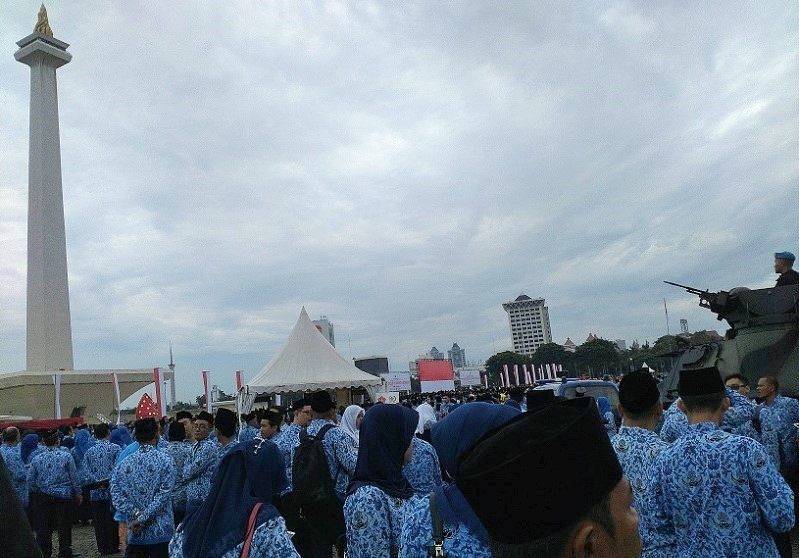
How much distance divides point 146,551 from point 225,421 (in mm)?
1500

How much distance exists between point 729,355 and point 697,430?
7.38 m

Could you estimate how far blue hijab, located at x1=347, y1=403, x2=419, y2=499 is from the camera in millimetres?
3355

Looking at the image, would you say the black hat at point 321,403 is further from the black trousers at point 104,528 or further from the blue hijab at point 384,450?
the black trousers at point 104,528

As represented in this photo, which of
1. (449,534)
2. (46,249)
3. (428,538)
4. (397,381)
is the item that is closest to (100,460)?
(428,538)

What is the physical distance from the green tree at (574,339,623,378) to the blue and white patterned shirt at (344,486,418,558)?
235 ft

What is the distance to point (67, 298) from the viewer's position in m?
44.3

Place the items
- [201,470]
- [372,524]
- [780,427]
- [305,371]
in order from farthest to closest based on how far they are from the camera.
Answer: [305,371] < [780,427] < [201,470] < [372,524]

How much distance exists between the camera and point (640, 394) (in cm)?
362

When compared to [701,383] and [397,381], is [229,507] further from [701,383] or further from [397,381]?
[397,381]

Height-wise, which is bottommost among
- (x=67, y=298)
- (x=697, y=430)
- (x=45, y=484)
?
(x=45, y=484)

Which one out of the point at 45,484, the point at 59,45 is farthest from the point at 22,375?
the point at 45,484

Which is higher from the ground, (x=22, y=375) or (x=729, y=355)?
(x=22, y=375)

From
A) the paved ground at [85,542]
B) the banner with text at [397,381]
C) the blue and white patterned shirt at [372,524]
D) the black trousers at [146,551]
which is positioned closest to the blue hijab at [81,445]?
the paved ground at [85,542]

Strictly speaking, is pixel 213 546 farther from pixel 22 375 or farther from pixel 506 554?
pixel 22 375
